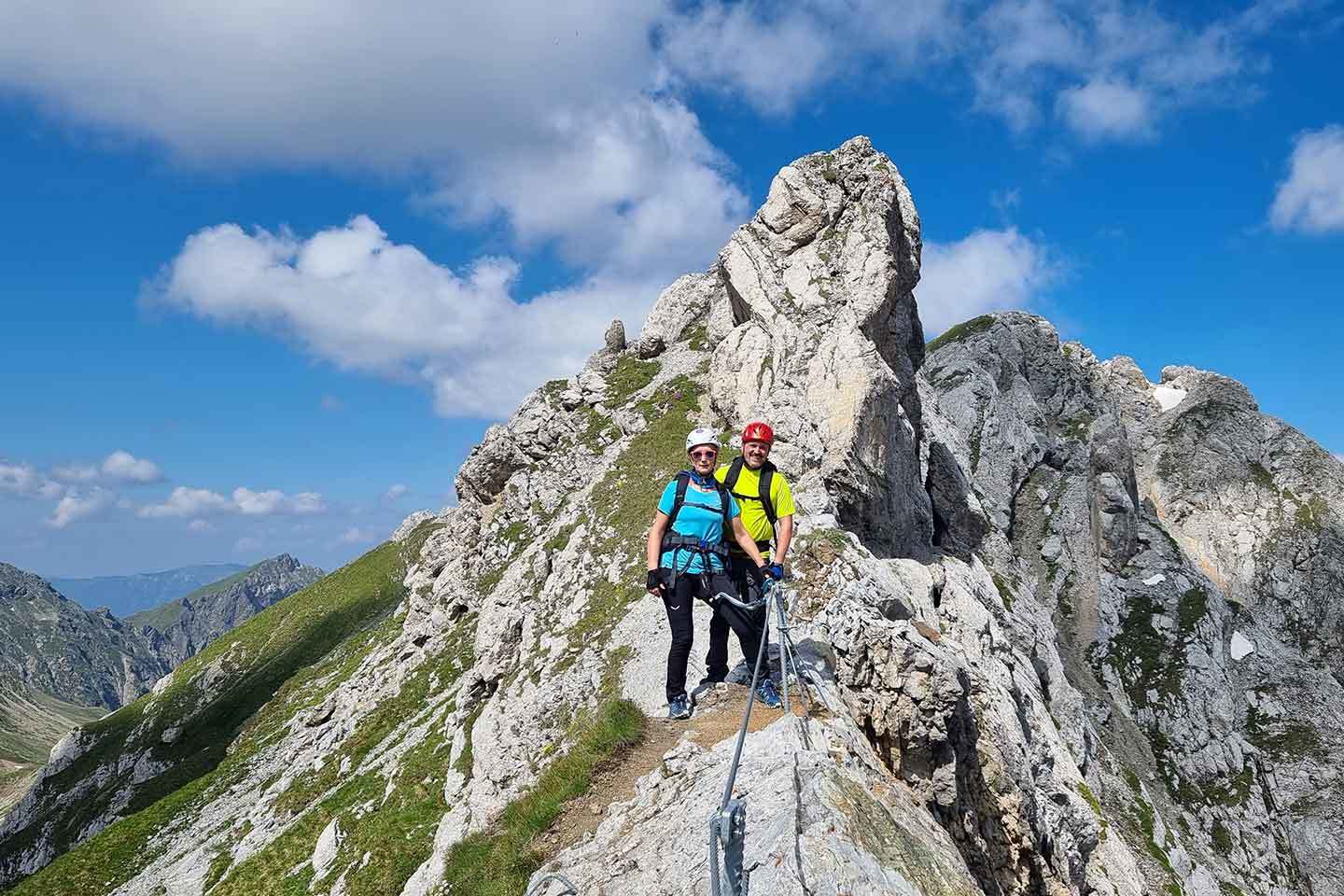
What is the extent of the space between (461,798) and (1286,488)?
128430mm

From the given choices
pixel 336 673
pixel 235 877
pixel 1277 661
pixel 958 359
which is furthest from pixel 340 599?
pixel 1277 661

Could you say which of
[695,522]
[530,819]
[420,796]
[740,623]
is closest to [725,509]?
[695,522]

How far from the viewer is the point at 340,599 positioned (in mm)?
76188

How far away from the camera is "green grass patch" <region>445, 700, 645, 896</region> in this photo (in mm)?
9688

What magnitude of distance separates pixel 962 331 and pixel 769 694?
114 meters

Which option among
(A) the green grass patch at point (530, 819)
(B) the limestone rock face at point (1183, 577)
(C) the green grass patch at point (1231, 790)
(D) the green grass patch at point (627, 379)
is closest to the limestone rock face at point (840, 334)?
(D) the green grass patch at point (627, 379)

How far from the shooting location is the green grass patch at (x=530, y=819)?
381 inches

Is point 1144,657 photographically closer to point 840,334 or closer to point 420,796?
point 840,334

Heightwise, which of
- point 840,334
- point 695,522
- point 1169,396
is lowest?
point 695,522

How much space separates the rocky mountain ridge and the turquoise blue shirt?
2.70 metres

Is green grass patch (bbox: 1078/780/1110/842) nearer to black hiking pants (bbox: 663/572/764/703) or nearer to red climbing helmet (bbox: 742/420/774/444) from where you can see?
black hiking pants (bbox: 663/572/764/703)

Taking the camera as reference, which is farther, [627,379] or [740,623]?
[627,379]

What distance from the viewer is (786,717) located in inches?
392

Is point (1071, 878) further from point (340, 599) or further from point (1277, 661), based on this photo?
point (1277, 661)
